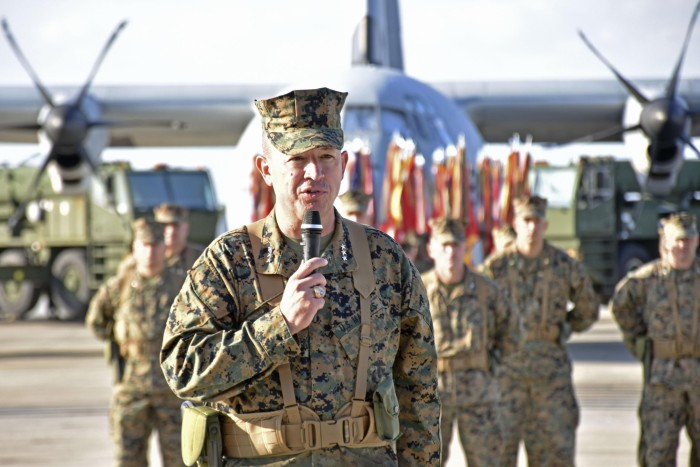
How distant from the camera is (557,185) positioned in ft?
69.7

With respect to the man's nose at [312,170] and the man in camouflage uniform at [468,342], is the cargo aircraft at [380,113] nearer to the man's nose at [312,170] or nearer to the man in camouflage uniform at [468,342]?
the man in camouflage uniform at [468,342]

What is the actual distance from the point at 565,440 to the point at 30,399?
645 centimetres

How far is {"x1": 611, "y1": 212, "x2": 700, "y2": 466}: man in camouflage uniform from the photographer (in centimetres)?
616

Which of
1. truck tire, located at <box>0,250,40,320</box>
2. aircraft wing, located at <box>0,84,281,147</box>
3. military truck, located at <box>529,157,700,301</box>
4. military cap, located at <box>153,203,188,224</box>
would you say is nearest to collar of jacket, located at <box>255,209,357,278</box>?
military cap, located at <box>153,203,188,224</box>

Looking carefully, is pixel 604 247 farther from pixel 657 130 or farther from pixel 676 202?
pixel 657 130

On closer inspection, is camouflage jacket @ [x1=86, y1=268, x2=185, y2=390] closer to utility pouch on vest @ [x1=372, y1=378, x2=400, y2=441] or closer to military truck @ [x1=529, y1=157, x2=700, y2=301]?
utility pouch on vest @ [x1=372, y1=378, x2=400, y2=441]

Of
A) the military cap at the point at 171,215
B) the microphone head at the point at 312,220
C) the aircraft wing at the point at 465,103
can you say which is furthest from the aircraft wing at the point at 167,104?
the microphone head at the point at 312,220

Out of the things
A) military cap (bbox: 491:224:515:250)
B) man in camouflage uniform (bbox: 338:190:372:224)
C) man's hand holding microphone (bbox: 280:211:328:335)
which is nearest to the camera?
man's hand holding microphone (bbox: 280:211:328:335)

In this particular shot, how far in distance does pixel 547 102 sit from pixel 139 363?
14289mm

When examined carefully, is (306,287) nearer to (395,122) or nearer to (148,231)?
(148,231)

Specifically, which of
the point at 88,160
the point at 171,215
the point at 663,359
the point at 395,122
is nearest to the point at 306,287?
the point at 663,359

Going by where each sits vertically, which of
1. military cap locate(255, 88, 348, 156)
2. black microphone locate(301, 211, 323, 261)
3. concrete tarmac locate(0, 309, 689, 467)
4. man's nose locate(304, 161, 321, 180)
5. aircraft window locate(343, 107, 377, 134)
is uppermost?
military cap locate(255, 88, 348, 156)

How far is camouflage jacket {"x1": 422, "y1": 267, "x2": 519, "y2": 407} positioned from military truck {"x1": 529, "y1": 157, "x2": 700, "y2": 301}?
578 inches

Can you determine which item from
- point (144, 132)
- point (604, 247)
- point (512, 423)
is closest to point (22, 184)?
point (144, 132)
